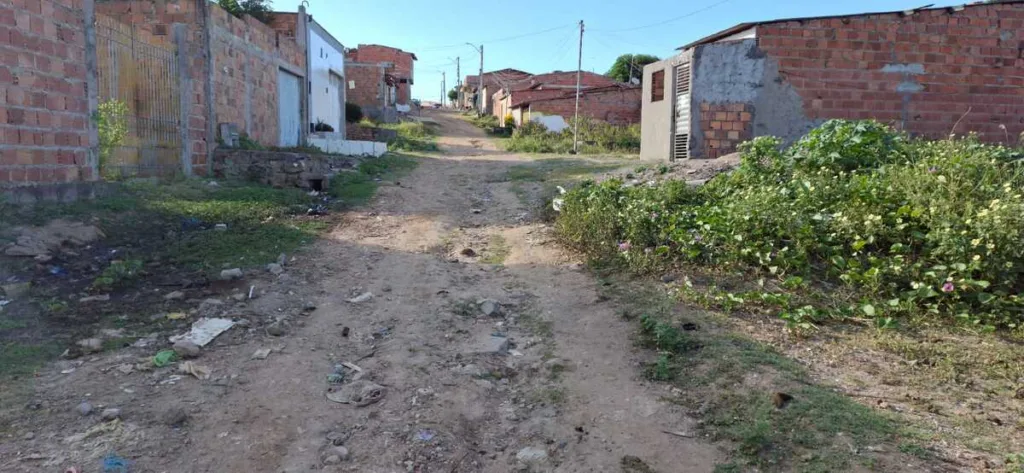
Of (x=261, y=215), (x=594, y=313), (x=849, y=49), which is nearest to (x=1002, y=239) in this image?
(x=594, y=313)

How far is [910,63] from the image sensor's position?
1047 cm

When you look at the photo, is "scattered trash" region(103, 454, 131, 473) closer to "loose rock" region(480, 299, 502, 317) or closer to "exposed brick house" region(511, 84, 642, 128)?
"loose rock" region(480, 299, 502, 317)

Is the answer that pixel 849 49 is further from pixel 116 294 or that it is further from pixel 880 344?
pixel 116 294

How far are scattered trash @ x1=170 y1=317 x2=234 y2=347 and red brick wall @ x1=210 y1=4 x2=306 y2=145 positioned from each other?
297 inches

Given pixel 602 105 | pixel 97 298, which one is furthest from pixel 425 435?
pixel 602 105

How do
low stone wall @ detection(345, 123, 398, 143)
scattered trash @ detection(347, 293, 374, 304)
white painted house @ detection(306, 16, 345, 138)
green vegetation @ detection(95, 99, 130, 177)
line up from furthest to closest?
low stone wall @ detection(345, 123, 398, 143)
white painted house @ detection(306, 16, 345, 138)
green vegetation @ detection(95, 99, 130, 177)
scattered trash @ detection(347, 293, 374, 304)

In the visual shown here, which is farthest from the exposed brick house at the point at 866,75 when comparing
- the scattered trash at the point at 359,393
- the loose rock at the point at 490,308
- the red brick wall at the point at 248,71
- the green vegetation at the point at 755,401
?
the scattered trash at the point at 359,393

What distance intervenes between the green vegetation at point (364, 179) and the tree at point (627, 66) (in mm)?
35603

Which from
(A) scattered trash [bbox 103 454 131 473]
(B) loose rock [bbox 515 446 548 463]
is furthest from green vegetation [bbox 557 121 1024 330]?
(A) scattered trash [bbox 103 454 131 473]

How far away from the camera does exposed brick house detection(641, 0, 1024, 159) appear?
33.9ft

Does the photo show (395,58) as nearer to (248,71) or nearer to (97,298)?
(248,71)

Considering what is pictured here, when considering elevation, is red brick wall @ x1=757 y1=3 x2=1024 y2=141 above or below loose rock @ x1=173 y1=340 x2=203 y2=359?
above

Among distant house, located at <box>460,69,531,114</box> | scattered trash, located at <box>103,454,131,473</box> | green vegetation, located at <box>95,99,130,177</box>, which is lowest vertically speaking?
scattered trash, located at <box>103,454,131,473</box>

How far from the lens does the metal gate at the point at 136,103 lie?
25.3ft
